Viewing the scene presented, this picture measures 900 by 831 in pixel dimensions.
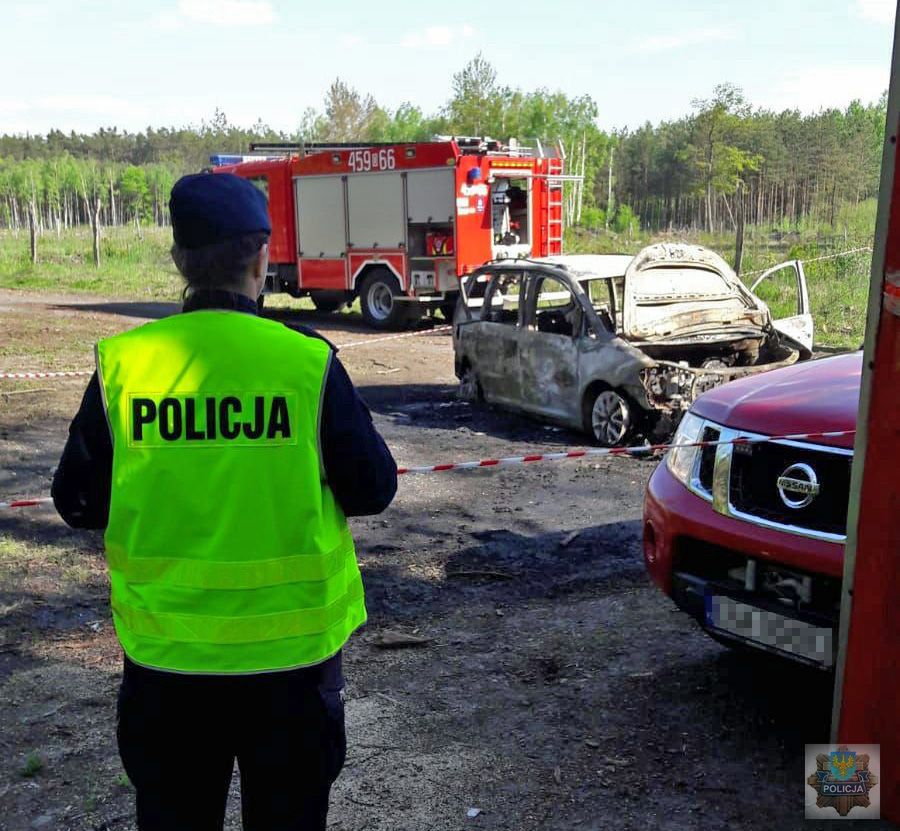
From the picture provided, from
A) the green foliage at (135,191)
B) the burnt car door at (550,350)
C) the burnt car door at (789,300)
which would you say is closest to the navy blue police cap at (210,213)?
the burnt car door at (550,350)

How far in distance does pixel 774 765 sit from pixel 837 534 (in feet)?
2.70

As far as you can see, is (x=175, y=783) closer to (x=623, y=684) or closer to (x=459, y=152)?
(x=623, y=684)

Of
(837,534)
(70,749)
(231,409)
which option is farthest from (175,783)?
(837,534)

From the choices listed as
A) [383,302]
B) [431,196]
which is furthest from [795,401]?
[383,302]

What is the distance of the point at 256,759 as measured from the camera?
6.29 ft

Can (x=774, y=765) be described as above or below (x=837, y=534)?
below

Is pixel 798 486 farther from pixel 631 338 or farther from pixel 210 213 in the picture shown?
pixel 631 338

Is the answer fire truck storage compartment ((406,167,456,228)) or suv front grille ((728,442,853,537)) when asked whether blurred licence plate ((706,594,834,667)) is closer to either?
suv front grille ((728,442,853,537))

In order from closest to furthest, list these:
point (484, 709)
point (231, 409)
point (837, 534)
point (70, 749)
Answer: point (231, 409) → point (837, 534) → point (70, 749) → point (484, 709)

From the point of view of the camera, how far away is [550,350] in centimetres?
850

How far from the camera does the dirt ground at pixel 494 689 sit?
3111mm

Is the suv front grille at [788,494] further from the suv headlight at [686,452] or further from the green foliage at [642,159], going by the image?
the green foliage at [642,159]

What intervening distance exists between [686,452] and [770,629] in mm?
899

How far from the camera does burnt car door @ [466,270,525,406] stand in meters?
8.97
